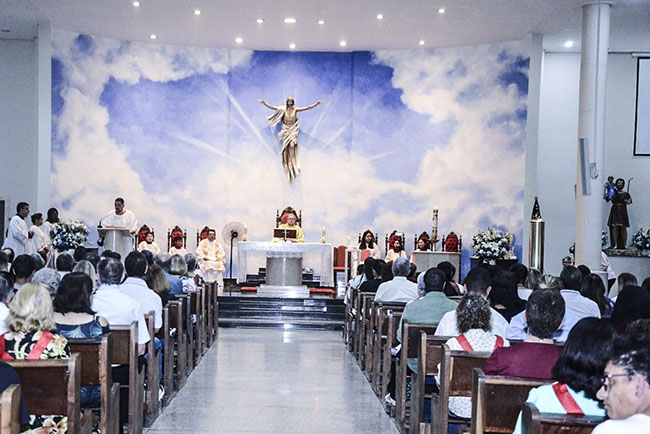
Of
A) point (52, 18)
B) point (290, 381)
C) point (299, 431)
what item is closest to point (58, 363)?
point (299, 431)

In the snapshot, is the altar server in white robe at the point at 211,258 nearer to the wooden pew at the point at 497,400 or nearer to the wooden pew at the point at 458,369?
the wooden pew at the point at 458,369

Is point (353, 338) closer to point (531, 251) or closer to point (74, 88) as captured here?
point (531, 251)

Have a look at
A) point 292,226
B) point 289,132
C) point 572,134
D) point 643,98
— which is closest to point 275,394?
point 292,226

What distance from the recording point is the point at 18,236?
1368 cm

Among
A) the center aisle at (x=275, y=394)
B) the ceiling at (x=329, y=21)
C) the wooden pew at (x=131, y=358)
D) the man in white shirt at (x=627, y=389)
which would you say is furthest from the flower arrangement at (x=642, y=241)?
the man in white shirt at (x=627, y=389)

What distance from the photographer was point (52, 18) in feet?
49.8

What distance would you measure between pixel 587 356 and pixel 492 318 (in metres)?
2.63

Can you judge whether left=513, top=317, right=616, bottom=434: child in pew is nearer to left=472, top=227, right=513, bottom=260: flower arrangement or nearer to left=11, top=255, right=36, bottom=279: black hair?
left=11, top=255, right=36, bottom=279: black hair

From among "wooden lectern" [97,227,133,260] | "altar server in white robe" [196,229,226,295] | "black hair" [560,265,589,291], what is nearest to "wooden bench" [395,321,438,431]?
"black hair" [560,265,589,291]

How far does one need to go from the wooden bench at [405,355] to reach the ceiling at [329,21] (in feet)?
27.9

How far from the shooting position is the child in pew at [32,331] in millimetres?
4020

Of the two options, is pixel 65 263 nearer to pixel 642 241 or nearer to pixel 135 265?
pixel 135 265

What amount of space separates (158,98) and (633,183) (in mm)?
9729

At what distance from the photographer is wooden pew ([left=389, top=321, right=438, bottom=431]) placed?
6195mm
